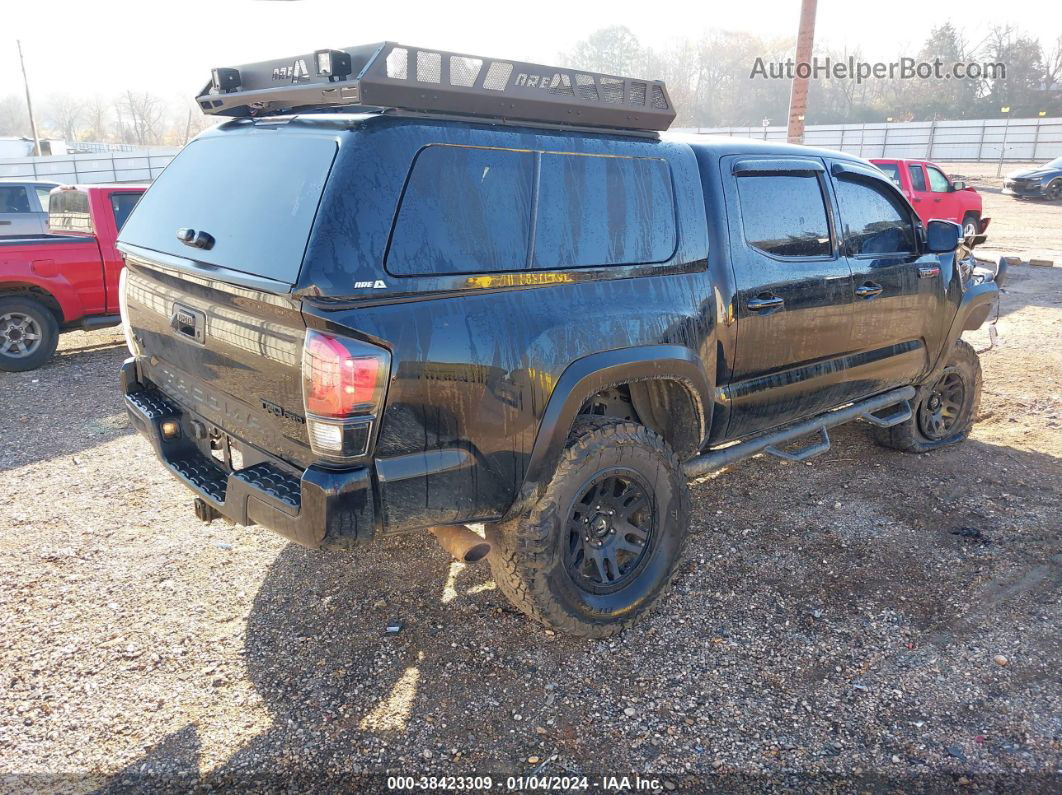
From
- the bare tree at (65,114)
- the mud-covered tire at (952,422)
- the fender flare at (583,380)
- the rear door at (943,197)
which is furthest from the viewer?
the bare tree at (65,114)

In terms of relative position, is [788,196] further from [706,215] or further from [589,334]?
[589,334]

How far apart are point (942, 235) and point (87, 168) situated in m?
35.6

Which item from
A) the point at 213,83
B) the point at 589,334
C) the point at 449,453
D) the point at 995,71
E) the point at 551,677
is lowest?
the point at 551,677

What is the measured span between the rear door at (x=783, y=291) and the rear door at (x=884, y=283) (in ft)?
0.53

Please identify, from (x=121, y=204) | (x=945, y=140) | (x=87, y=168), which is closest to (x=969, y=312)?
(x=121, y=204)

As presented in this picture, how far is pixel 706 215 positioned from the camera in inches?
131

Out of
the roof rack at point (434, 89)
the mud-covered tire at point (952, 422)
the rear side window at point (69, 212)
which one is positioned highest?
the roof rack at point (434, 89)

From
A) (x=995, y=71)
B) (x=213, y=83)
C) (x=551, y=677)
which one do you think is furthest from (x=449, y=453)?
(x=995, y=71)

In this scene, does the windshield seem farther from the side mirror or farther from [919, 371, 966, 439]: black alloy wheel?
[919, 371, 966, 439]: black alloy wheel

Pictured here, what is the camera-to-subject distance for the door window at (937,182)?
14.7m

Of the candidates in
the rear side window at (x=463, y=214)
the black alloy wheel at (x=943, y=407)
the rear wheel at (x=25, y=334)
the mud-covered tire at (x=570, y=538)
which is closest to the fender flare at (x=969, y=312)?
the black alloy wheel at (x=943, y=407)

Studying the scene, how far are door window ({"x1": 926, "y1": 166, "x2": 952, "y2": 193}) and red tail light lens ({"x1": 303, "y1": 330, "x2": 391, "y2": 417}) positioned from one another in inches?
606

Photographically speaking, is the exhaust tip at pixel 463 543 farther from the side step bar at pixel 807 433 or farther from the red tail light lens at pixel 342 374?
the side step bar at pixel 807 433

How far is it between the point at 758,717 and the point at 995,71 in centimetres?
6468
